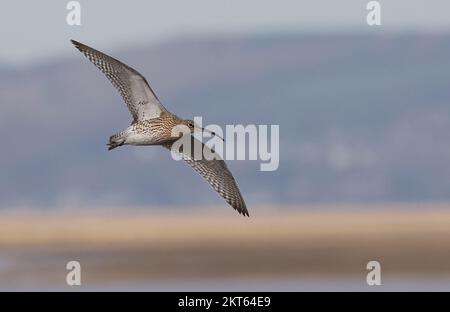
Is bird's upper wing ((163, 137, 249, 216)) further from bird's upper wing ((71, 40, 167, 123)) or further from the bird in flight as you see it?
bird's upper wing ((71, 40, 167, 123))

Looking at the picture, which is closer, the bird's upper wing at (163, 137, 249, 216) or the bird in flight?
the bird in flight

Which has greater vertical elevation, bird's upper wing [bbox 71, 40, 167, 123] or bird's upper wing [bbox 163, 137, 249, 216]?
bird's upper wing [bbox 71, 40, 167, 123]

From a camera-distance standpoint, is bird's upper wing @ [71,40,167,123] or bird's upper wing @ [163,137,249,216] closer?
bird's upper wing @ [71,40,167,123]

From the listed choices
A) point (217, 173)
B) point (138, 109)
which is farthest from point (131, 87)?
point (217, 173)

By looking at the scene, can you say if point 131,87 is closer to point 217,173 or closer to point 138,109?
point 138,109

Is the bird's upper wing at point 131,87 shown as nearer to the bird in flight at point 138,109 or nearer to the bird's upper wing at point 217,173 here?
the bird in flight at point 138,109

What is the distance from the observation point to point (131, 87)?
51.2 feet

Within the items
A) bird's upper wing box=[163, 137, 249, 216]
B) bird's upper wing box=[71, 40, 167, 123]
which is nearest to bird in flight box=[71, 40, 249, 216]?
bird's upper wing box=[71, 40, 167, 123]

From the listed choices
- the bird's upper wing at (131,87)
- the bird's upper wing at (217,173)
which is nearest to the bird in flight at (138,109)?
the bird's upper wing at (131,87)

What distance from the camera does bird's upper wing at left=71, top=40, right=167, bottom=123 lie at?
15492mm

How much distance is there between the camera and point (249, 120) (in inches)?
2008
